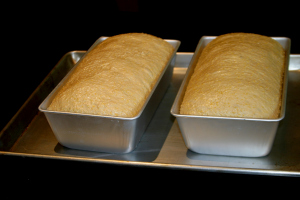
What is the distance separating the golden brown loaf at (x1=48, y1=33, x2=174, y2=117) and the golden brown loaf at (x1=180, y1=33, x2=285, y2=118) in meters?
0.20

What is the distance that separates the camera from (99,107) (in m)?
1.41

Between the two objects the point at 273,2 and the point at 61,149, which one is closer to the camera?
the point at 61,149

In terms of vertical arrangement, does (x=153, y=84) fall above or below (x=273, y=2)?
above

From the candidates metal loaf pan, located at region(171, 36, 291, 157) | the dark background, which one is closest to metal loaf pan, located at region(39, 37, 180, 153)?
metal loaf pan, located at region(171, 36, 291, 157)

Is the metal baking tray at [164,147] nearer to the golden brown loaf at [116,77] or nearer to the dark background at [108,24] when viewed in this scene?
the golden brown loaf at [116,77]

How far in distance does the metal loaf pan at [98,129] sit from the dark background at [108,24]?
957mm

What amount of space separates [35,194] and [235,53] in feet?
3.45

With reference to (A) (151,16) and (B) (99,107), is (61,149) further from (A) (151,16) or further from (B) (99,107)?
(A) (151,16)

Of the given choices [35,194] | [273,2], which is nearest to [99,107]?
[35,194]

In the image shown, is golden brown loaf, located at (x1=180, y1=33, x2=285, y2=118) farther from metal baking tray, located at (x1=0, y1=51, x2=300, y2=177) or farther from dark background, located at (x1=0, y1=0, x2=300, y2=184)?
Answer: dark background, located at (x1=0, y1=0, x2=300, y2=184)

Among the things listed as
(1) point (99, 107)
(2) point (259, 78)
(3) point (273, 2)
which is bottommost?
(3) point (273, 2)

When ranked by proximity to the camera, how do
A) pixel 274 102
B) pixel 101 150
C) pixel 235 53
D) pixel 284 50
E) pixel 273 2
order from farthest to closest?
1. pixel 273 2
2. pixel 284 50
3. pixel 235 53
4. pixel 101 150
5. pixel 274 102

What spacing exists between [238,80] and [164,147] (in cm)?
42

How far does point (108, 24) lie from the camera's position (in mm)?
2824
